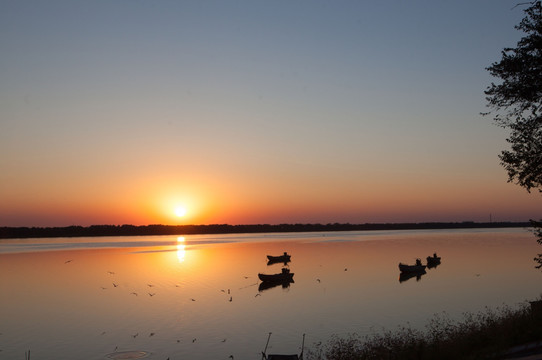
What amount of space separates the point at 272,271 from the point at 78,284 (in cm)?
2912

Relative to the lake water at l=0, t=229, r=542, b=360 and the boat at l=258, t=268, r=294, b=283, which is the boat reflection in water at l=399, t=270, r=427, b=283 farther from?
the boat at l=258, t=268, r=294, b=283

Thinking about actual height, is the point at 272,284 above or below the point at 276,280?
below

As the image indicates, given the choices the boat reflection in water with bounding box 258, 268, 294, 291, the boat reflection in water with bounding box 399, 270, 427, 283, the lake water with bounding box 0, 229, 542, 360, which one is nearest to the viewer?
the lake water with bounding box 0, 229, 542, 360

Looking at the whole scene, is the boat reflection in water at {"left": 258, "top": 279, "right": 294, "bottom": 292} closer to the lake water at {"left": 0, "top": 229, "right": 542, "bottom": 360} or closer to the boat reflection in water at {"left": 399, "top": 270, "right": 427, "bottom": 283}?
the lake water at {"left": 0, "top": 229, "right": 542, "bottom": 360}

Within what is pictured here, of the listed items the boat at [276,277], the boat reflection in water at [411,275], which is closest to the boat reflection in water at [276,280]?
the boat at [276,277]

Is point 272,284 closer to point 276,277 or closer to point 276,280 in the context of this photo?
point 276,280

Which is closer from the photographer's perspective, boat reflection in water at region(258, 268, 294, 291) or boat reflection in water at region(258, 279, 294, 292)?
boat reflection in water at region(258, 279, 294, 292)

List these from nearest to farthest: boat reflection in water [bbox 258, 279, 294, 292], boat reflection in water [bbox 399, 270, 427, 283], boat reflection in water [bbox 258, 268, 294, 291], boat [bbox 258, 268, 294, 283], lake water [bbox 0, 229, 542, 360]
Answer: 1. lake water [bbox 0, 229, 542, 360]
2. boat reflection in water [bbox 258, 279, 294, 292]
3. boat reflection in water [bbox 258, 268, 294, 291]
4. boat [bbox 258, 268, 294, 283]
5. boat reflection in water [bbox 399, 270, 427, 283]

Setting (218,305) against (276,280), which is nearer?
(218,305)

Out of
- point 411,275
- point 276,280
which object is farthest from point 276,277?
point 411,275

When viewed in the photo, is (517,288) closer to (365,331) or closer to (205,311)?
(365,331)

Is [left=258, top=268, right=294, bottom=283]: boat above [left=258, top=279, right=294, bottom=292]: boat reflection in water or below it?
above

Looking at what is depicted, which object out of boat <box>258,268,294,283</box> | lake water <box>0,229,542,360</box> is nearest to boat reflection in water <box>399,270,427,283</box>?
lake water <box>0,229,542,360</box>

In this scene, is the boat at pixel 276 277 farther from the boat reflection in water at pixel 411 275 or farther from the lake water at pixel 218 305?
the boat reflection in water at pixel 411 275
